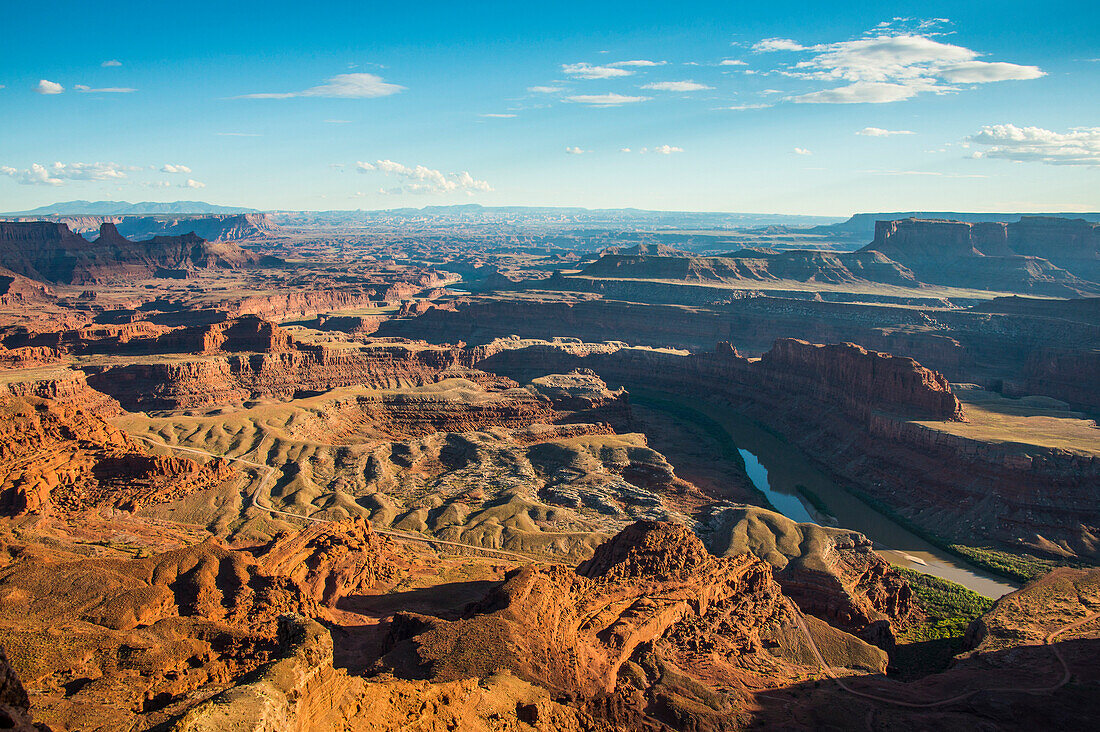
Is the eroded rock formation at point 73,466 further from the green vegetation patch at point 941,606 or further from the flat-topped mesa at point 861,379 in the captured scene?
the flat-topped mesa at point 861,379

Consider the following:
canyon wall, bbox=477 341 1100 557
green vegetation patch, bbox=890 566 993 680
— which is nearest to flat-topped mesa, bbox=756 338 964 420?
canyon wall, bbox=477 341 1100 557

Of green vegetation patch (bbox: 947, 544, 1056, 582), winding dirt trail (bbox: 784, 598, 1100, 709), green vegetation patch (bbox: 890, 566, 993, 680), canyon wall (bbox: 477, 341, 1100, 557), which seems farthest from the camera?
canyon wall (bbox: 477, 341, 1100, 557)

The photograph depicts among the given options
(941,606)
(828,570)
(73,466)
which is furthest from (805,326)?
(73,466)

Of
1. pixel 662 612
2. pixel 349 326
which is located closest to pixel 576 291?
pixel 349 326

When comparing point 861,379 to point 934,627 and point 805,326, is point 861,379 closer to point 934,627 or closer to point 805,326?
point 934,627

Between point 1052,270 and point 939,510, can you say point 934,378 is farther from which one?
point 1052,270

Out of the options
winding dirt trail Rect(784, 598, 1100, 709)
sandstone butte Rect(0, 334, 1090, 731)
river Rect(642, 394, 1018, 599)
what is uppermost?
sandstone butte Rect(0, 334, 1090, 731)

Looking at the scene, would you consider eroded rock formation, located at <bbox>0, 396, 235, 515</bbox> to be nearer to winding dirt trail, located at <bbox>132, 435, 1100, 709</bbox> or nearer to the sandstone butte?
the sandstone butte
